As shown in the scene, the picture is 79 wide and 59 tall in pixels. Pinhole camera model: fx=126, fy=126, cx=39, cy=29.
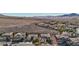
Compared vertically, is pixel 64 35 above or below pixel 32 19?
below
